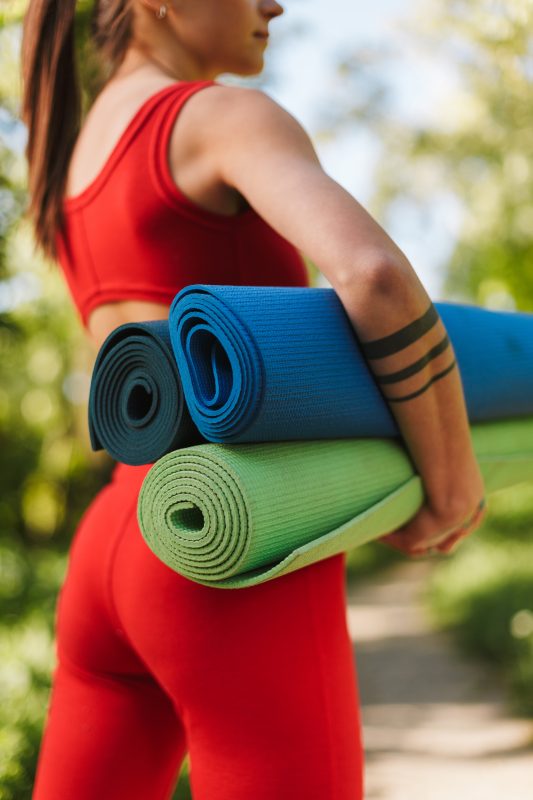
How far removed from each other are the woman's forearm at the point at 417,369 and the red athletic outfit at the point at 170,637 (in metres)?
0.22

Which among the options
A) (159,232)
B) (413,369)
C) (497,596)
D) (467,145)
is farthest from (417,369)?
(467,145)

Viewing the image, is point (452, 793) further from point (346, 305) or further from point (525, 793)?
point (346, 305)

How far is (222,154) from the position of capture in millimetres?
1253

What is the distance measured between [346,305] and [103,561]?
0.55 m

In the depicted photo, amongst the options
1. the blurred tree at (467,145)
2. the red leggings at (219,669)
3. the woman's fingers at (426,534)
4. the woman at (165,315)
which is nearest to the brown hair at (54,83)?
the woman at (165,315)

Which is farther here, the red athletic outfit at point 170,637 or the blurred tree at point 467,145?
the blurred tree at point 467,145

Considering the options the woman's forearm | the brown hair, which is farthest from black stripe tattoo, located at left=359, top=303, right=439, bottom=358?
the brown hair

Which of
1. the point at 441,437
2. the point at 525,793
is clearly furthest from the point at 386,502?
the point at 525,793

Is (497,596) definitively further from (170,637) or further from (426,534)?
(170,637)

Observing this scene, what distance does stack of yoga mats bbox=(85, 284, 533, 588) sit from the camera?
1103mm

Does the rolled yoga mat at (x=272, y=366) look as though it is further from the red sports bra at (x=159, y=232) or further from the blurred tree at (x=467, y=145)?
the blurred tree at (x=467, y=145)

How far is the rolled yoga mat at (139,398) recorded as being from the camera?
46.4 inches

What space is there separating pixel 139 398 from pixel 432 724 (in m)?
4.12

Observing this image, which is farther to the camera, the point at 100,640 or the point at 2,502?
the point at 2,502
